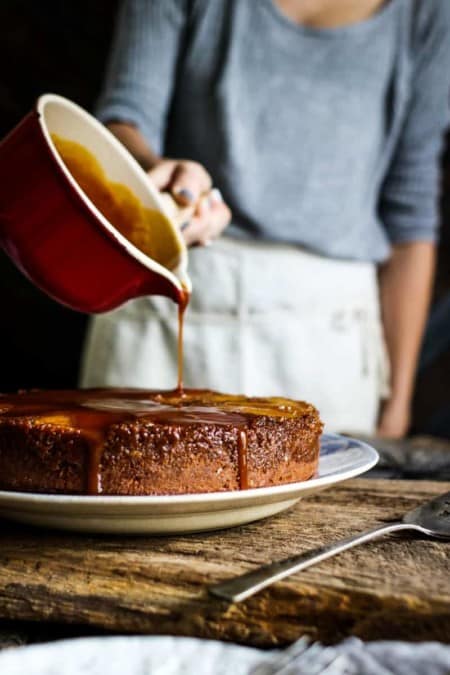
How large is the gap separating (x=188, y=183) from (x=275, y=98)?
29.2 inches

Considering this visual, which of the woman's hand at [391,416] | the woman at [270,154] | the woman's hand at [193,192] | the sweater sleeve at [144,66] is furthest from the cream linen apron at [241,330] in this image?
the woman's hand at [193,192]

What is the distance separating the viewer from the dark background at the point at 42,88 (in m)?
2.78

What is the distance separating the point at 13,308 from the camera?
2863 millimetres

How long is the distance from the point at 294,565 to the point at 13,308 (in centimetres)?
231

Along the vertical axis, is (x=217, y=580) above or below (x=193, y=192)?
below

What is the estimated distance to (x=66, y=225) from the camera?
1.01m

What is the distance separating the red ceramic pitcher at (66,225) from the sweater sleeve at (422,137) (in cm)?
127

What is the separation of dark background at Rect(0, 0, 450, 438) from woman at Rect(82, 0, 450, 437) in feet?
2.67

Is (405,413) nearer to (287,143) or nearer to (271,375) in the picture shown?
(271,375)

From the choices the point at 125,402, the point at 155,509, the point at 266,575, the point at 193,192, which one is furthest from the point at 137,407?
the point at 193,192

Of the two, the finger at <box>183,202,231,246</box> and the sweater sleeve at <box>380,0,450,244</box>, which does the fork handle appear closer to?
the finger at <box>183,202,231,246</box>

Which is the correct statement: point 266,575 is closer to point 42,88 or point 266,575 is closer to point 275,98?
point 275,98

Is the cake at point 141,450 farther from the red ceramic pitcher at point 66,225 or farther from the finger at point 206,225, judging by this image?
the finger at point 206,225

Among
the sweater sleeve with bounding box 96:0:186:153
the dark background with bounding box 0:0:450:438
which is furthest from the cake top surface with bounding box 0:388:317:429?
the dark background with bounding box 0:0:450:438
